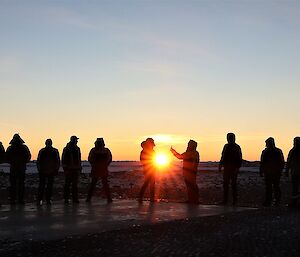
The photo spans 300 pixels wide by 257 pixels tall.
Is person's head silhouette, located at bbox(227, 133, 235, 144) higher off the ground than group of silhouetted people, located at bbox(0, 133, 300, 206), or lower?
higher

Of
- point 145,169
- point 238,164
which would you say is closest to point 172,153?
point 145,169

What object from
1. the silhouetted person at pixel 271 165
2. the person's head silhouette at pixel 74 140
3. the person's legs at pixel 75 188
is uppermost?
the person's head silhouette at pixel 74 140

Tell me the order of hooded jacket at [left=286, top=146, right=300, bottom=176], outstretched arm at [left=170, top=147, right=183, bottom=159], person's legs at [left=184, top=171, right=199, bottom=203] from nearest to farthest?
hooded jacket at [left=286, top=146, right=300, bottom=176] < person's legs at [left=184, top=171, right=199, bottom=203] < outstretched arm at [left=170, top=147, right=183, bottom=159]

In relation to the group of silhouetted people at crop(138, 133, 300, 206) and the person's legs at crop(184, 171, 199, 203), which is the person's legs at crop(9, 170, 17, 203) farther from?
the person's legs at crop(184, 171, 199, 203)

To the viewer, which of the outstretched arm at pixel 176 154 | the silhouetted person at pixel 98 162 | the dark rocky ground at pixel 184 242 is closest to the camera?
the dark rocky ground at pixel 184 242

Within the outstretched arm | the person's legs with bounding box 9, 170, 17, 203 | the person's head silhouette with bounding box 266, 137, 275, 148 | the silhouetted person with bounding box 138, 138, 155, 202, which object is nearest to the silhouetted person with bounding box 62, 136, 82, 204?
the person's legs with bounding box 9, 170, 17, 203

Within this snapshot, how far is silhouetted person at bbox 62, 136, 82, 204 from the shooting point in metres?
14.9

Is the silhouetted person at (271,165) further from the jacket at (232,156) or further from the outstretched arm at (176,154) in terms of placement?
the outstretched arm at (176,154)

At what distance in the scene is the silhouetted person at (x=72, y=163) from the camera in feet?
48.8

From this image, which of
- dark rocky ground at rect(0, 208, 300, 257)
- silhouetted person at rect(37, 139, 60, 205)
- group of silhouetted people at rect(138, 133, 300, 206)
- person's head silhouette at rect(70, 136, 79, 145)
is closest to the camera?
dark rocky ground at rect(0, 208, 300, 257)

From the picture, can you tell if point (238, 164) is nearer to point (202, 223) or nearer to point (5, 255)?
point (202, 223)

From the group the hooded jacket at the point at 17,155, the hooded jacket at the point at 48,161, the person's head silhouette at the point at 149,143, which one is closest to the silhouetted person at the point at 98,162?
the hooded jacket at the point at 48,161

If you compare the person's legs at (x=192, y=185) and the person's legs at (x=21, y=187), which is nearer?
the person's legs at (x=21, y=187)

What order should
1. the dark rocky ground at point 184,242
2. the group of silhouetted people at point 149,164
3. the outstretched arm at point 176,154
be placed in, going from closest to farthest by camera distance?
the dark rocky ground at point 184,242, the group of silhouetted people at point 149,164, the outstretched arm at point 176,154
